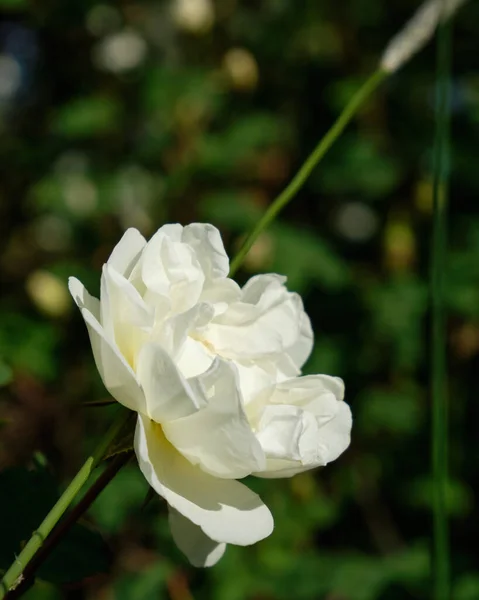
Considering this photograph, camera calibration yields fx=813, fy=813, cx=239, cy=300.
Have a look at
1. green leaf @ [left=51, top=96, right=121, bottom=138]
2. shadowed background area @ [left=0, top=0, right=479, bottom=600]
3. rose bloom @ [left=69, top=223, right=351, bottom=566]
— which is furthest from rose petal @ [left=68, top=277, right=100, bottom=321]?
green leaf @ [left=51, top=96, right=121, bottom=138]

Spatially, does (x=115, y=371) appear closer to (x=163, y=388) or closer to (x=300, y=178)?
(x=163, y=388)

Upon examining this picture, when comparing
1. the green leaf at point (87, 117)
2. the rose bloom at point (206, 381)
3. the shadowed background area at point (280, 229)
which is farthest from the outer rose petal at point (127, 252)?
the green leaf at point (87, 117)

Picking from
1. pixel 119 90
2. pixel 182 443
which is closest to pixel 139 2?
pixel 119 90

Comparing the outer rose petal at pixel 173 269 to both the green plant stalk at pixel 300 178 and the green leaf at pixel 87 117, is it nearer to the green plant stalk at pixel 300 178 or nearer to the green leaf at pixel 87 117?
the green plant stalk at pixel 300 178

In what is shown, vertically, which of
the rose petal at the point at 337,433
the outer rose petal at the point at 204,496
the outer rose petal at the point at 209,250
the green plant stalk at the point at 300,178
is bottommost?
the outer rose petal at the point at 204,496

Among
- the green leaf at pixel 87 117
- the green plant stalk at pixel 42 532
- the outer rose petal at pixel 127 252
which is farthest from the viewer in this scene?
the green leaf at pixel 87 117

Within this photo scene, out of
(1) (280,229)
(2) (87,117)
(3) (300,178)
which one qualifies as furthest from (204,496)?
(2) (87,117)

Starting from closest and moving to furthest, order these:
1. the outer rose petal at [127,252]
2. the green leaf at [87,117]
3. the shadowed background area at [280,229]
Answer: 1. the outer rose petal at [127,252]
2. the shadowed background area at [280,229]
3. the green leaf at [87,117]
